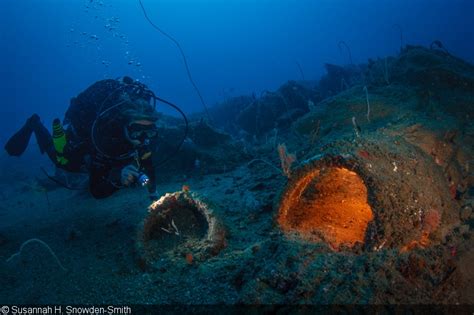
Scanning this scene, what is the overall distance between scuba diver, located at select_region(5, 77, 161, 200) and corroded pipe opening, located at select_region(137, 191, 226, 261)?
39.5 inches

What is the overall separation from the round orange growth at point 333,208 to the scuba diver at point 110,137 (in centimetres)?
257

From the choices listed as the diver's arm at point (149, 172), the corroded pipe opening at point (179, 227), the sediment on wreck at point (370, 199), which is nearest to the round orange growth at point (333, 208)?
the sediment on wreck at point (370, 199)

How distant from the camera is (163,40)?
145 meters

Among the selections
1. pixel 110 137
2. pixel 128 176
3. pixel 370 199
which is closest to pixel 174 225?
pixel 128 176

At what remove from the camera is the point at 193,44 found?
147m

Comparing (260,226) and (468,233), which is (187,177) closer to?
(260,226)

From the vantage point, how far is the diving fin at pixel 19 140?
7.64 m

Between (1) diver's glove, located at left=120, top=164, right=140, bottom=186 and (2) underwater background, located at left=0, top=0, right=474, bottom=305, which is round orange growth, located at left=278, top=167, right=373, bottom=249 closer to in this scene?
(2) underwater background, located at left=0, top=0, right=474, bottom=305

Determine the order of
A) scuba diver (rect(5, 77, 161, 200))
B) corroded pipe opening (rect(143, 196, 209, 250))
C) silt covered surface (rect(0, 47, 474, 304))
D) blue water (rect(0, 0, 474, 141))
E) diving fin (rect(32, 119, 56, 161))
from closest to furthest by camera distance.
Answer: silt covered surface (rect(0, 47, 474, 304)), corroded pipe opening (rect(143, 196, 209, 250)), scuba diver (rect(5, 77, 161, 200)), diving fin (rect(32, 119, 56, 161)), blue water (rect(0, 0, 474, 141))

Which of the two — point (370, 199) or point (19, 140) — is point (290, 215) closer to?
point (370, 199)

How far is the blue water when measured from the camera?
7100 centimetres

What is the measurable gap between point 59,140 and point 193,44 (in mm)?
153463

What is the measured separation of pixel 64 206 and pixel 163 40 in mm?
153229

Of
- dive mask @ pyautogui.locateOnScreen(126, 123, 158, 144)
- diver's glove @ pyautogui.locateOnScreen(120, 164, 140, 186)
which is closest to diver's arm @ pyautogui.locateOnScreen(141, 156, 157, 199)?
dive mask @ pyautogui.locateOnScreen(126, 123, 158, 144)
